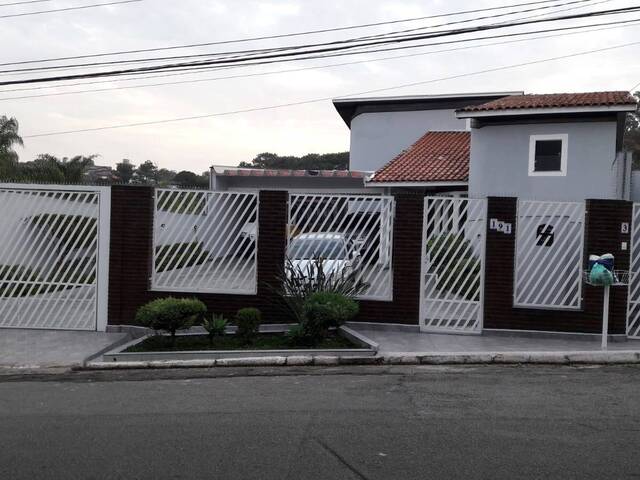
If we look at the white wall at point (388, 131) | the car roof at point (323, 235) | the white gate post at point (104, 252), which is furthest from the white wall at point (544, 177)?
the white gate post at point (104, 252)

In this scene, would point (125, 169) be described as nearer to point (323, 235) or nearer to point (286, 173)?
point (286, 173)

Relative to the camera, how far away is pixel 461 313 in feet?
36.5

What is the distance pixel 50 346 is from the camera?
1016cm

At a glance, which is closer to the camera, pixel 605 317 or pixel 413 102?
pixel 605 317

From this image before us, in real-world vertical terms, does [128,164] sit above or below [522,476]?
above

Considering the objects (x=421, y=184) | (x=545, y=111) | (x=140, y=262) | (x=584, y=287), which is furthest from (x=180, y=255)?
(x=421, y=184)

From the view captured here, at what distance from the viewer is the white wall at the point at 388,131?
29031 mm

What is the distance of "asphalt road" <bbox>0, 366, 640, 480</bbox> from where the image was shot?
16.1 ft

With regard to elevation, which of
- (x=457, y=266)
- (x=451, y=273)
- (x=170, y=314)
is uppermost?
(x=457, y=266)

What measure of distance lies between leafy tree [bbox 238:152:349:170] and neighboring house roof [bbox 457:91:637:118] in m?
45.8

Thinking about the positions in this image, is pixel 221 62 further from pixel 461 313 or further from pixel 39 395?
pixel 39 395

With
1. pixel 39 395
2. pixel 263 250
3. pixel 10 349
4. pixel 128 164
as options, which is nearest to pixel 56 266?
pixel 10 349

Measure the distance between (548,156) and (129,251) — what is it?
11.4 meters

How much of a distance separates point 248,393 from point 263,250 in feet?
13.3
